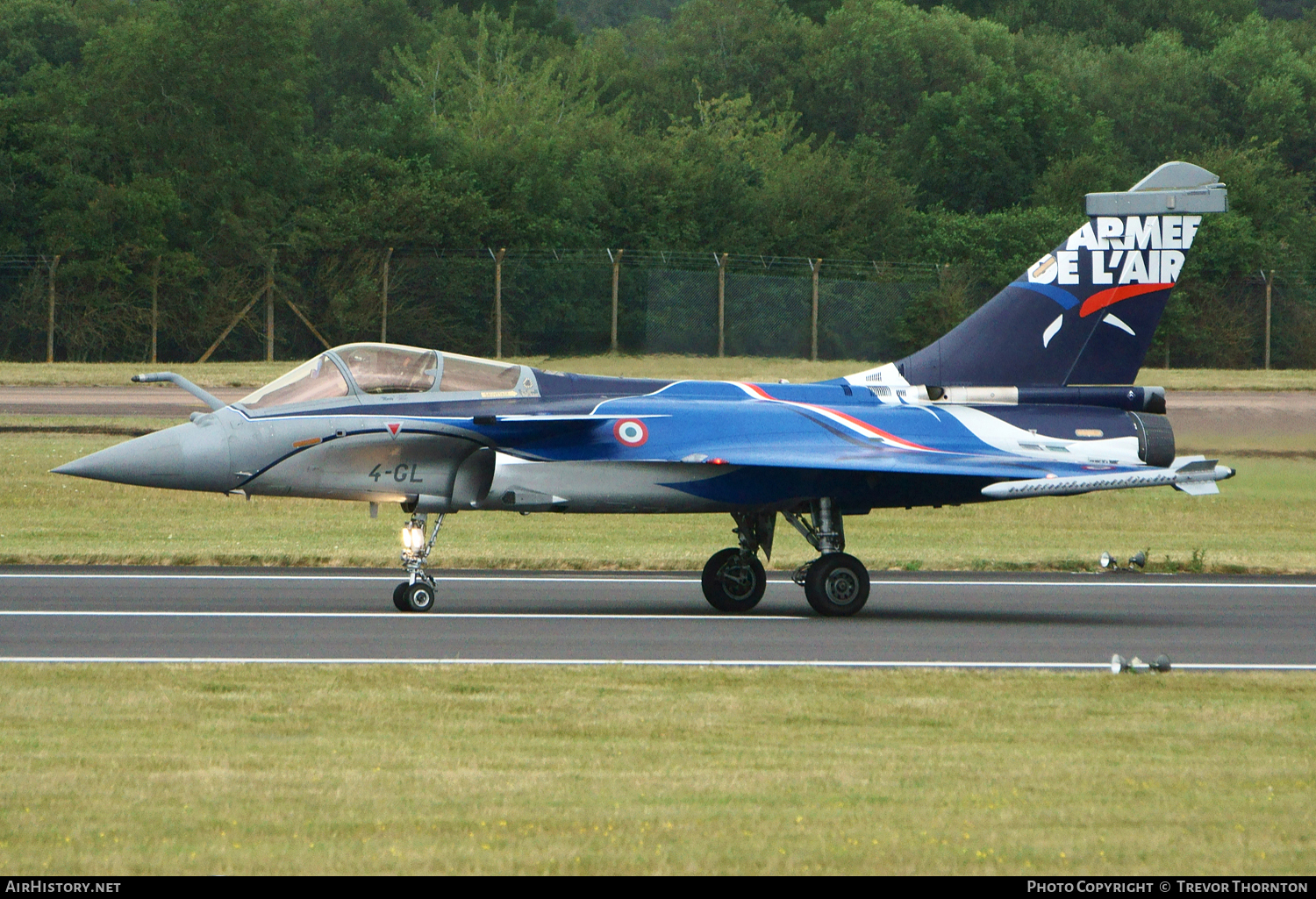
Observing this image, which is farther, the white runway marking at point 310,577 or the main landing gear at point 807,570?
the white runway marking at point 310,577

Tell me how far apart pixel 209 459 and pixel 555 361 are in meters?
22.2

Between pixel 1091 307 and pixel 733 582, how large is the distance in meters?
4.38

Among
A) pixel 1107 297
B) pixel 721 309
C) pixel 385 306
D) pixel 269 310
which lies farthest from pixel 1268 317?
pixel 1107 297

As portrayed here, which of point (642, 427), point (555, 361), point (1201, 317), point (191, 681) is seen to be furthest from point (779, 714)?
point (1201, 317)

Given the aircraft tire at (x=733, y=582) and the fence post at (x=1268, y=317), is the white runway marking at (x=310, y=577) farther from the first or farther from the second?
the fence post at (x=1268, y=317)

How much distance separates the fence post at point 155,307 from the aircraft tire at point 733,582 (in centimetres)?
3104

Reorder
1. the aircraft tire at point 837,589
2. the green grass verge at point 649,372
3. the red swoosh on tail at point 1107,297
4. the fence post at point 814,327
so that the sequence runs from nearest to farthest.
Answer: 1. the aircraft tire at point 837,589
2. the red swoosh on tail at point 1107,297
3. the green grass verge at point 649,372
4. the fence post at point 814,327

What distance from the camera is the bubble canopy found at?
1434 centimetres

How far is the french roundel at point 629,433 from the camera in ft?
47.7

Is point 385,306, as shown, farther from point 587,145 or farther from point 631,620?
point 631,620

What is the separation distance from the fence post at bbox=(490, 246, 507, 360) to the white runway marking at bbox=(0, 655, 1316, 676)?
27.3 meters

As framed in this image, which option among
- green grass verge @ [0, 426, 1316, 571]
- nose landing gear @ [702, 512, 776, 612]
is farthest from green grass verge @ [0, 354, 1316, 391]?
nose landing gear @ [702, 512, 776, 612]

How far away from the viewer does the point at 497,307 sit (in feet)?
129

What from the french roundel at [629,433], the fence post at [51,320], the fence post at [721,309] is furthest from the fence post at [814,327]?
the french roundel at [629,433]
